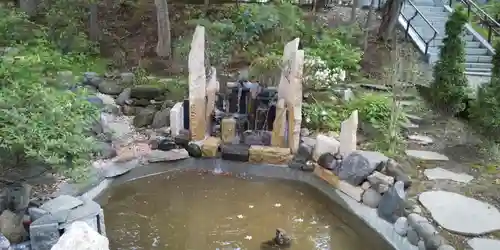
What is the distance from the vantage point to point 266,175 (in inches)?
265

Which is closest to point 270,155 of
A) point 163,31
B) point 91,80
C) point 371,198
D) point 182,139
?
point 182,139

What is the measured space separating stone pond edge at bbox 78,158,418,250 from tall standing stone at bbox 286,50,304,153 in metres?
0.44

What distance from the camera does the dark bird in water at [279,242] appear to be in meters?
5.05

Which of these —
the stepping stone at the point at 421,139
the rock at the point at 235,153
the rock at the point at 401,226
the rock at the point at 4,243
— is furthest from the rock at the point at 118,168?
the stepping stone at the point at 421,139

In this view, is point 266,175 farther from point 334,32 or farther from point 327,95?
point 334,32

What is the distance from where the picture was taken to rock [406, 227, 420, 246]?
483 cm

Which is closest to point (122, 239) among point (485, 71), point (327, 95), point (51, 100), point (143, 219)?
point (143, 219)

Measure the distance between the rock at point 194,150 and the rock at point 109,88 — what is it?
6.71 ft

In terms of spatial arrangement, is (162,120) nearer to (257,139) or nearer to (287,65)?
(257,139)

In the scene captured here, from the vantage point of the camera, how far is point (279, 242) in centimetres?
507

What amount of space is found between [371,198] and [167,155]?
278cm

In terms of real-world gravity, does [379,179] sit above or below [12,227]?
above

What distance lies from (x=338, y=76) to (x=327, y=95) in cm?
36

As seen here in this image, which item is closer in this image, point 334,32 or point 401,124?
point 401,124
